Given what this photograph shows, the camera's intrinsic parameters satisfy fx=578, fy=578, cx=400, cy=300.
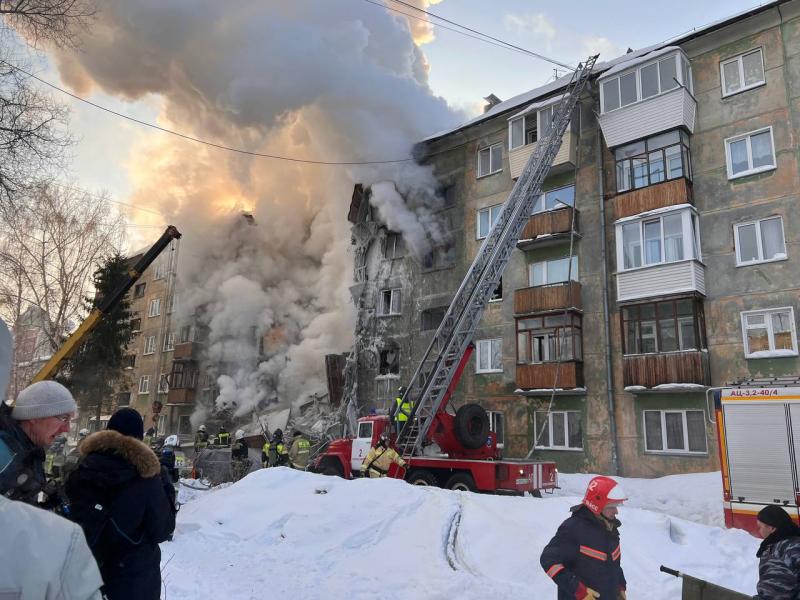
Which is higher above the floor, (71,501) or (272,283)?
(272,283)

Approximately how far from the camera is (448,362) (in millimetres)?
15805

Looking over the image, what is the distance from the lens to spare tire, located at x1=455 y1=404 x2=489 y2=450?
1441 cm

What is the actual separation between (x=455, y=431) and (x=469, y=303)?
338cm

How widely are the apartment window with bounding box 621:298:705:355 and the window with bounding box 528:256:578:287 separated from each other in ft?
8.75

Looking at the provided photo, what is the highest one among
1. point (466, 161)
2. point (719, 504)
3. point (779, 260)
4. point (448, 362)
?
point (466, 161)

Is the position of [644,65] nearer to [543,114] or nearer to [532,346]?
[543,114]

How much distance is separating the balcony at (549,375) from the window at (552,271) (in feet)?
10.2

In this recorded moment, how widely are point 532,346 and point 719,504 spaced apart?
333 inches

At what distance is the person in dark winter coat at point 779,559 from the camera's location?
3.61 metres

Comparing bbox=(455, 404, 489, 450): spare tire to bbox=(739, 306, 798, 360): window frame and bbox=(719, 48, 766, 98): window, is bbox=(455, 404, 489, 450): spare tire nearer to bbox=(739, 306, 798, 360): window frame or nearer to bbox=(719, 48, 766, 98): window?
bbox=(739, 306, 798, 360): window frame

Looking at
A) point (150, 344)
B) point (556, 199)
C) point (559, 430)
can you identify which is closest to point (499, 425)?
point (559, 430)

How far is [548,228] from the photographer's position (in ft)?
70.8

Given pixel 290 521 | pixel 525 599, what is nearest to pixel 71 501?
pixel 525 599

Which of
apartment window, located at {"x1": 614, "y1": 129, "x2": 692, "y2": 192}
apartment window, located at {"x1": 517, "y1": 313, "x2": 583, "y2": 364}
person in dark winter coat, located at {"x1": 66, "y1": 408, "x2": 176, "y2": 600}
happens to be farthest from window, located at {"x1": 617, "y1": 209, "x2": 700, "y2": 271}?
person in dark winter coat, located at {"x1": 66, "y1": 408, "x2": 176, "y2": 600}
